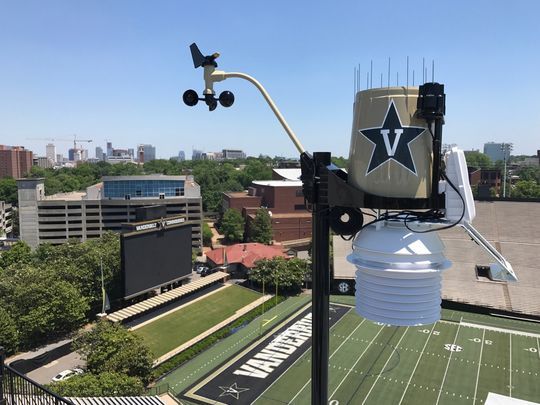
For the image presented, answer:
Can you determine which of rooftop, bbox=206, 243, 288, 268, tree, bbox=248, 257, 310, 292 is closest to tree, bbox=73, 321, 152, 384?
tree, bbox=248, 257, 310, 292

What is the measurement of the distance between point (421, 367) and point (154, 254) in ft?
73.6

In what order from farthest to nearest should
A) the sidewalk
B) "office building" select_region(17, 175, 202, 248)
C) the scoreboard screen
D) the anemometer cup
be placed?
"office building" select_region(17, 175, 202, 248) → the scoreboard screen → the sidewalk → the anemometer cup

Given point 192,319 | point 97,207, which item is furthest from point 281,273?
point 97,207

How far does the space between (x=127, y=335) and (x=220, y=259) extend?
81.1ft

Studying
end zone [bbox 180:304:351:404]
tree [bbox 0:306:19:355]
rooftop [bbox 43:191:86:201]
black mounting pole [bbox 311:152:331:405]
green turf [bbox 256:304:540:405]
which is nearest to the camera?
black mounting pole [bbox 311:152:331:405]

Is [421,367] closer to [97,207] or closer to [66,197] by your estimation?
[97,207]

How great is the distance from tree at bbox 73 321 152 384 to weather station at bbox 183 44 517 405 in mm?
22412

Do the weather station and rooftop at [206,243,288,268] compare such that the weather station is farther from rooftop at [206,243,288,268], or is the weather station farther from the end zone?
rooftop at [206,243,288,268]

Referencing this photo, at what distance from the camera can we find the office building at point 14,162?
157875 mm

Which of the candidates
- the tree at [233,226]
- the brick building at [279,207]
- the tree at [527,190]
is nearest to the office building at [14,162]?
the brick building at [279,207]

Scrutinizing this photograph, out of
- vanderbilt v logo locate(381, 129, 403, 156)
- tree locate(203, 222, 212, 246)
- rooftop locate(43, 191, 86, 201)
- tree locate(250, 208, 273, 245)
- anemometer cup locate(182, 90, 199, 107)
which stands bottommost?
tree locate(203, 222, 212, 246)

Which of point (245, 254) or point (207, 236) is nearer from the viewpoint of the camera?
point (245, 254)

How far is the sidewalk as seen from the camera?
28.3 metres

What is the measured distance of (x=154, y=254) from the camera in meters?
35.5
